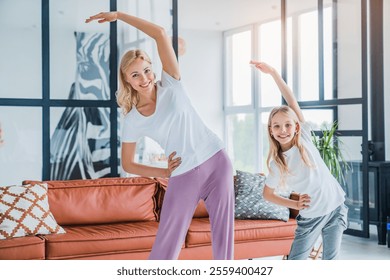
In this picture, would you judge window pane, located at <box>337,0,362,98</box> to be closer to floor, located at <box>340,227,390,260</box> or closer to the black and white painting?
floor, located at <box>340,227,390,260</box>

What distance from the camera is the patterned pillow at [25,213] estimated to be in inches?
126

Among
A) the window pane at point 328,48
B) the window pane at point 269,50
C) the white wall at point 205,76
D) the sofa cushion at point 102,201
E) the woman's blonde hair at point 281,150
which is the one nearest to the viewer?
the woman's blonde hair at point 281,150

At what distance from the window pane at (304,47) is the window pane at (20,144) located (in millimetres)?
1705

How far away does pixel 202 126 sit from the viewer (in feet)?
8.46

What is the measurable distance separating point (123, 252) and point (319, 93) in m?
1.73

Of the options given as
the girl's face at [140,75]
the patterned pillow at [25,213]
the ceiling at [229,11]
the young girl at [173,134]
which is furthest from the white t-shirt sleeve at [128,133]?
the ceiling at [229,11]

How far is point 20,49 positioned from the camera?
12.7ft

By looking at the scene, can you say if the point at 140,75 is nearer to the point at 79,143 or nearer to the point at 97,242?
the point at 97,242

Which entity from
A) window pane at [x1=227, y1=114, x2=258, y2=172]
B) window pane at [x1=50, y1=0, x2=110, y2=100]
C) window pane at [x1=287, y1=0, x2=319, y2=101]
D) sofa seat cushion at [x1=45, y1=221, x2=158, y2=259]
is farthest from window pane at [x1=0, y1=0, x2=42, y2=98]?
window pane at [x1=227, y1=114, x2=258, y2=172]

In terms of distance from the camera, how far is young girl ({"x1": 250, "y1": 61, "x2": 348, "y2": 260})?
8.80 feet

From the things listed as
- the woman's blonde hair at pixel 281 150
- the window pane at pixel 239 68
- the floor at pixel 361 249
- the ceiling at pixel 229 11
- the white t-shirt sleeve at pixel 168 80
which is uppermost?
the ceiling at pixel 229 11

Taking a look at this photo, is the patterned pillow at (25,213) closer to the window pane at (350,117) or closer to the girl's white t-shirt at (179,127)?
the girl's white t-shirt at (179,127)

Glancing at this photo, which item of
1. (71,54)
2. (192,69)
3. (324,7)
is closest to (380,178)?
(324,7)
